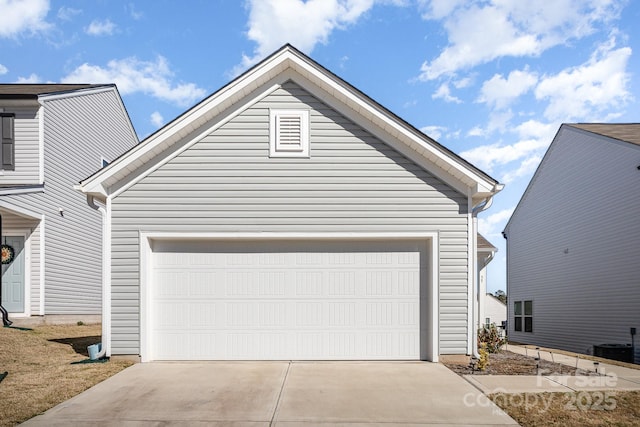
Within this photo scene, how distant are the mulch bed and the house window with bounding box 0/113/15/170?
43.0 feet

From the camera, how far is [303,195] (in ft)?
32.9

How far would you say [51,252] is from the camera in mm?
15727

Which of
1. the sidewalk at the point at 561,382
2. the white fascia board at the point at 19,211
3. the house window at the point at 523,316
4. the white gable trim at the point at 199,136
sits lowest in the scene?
the house window at the point at 523,316

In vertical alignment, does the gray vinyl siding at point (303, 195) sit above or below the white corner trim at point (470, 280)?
above

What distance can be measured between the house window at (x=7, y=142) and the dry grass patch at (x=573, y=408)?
14262mm

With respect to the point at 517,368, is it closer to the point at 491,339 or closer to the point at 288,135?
the point at 491,339

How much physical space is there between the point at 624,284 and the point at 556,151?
635cm

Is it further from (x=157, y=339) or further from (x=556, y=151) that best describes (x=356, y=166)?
(x=556, y=151)

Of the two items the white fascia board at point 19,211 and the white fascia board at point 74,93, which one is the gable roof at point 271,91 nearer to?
the white fascia board at point 19,211

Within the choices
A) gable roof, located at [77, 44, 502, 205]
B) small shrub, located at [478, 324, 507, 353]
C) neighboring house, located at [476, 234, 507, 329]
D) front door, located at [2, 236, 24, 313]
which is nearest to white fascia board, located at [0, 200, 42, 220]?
front door, located at [2, 236, 24, 313]

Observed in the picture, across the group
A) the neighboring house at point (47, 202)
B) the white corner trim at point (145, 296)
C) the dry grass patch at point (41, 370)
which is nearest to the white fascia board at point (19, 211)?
the neighboring house at point (47, 202)

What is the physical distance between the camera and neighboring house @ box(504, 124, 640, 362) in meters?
15.7

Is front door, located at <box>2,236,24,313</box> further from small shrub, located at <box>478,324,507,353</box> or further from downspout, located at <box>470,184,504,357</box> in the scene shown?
small shrub, located at <box>478,324,507,353</box>

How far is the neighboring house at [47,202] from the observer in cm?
1479
